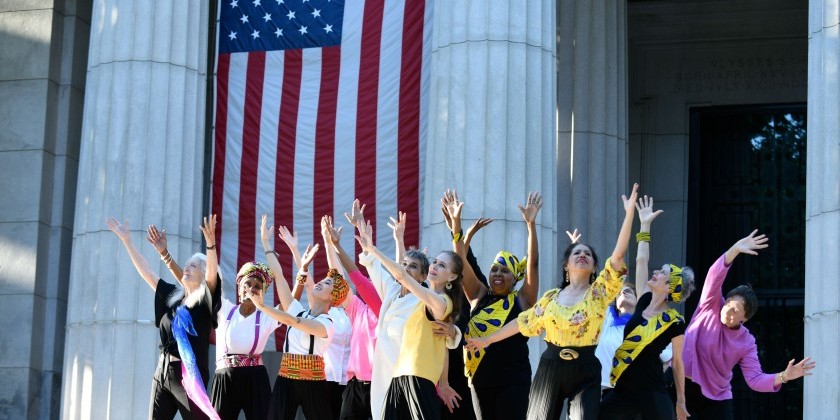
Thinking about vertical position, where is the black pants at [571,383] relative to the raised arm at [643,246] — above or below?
below

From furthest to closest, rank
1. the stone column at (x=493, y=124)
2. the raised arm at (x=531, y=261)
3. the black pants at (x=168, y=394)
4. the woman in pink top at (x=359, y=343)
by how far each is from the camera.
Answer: the stone column at (x=493, y=124) → the black pants at (x=168, y=394) → the woman in pink top at (x=359, y=343) → the raised arm at (x=531, y=261)

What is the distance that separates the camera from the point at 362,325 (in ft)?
40.0

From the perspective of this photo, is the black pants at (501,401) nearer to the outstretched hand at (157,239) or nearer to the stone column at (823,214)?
the outstretched hand at (157,239)

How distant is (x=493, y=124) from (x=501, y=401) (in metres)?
4.12

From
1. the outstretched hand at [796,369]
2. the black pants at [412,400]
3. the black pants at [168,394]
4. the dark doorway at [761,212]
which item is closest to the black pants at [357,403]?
the black pants at [168,394]

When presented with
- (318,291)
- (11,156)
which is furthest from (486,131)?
(11,156)

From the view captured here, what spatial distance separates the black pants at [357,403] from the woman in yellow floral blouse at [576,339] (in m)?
1.86

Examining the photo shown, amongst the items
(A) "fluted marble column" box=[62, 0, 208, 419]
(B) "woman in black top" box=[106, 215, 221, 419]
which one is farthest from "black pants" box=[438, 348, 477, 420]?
(A) "fluted marble column" box=[62, 0, 208, 419]

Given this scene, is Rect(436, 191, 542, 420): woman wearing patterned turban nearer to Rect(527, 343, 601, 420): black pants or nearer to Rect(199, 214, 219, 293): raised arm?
Rect(527, 343, 601, 420): black pants

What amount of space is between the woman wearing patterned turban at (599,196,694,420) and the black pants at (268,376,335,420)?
2611mm

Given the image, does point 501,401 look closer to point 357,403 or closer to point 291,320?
point 357,403

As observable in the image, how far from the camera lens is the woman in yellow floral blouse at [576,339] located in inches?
398

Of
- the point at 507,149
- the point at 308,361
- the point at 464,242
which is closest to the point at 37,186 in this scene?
the point at 507,149

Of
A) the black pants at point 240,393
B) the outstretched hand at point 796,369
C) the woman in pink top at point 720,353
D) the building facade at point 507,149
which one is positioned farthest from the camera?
the building facade at point 507,149
